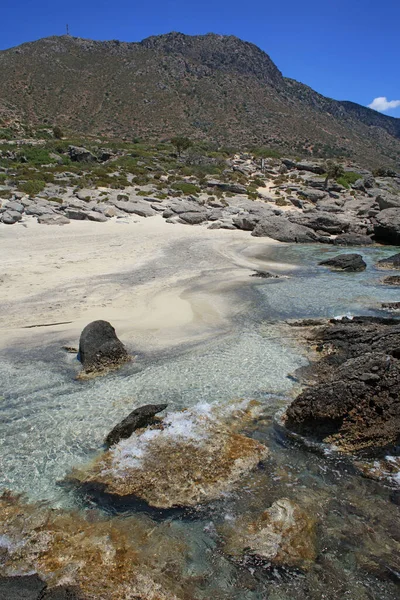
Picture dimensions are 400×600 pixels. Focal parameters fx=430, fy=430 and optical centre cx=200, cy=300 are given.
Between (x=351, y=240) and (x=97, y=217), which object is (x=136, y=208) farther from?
(x=351, y=240)

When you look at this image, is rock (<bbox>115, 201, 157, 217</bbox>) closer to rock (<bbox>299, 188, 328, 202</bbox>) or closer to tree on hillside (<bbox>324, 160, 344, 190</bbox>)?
rock (<bbox>299, 188, 328, 202</bbox>)

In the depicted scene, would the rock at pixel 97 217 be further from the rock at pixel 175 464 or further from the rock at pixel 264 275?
the rock at pixel 175 464

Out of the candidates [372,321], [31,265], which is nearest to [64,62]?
[31,265]

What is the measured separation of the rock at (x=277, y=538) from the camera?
4289 millimetres

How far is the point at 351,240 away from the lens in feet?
82.7

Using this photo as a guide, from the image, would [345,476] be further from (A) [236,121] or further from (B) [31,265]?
(A) [236,121]

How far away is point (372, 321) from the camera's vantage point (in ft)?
34.9

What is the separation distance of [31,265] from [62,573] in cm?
1221

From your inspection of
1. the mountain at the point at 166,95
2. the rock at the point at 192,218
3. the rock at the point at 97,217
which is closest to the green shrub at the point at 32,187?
the rock at the point at 97,217

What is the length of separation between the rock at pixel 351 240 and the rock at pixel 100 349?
19.2 metres

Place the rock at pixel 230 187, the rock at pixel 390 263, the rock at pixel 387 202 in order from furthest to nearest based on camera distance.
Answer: the rock at pixel 230 187 → the rock at pixel 387 202 → the rock at pixel 390 263

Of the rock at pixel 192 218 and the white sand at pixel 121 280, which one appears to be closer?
the white sand at pixel 121 280

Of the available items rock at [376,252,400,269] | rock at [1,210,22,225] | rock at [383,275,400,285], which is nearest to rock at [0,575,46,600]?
rock at [383,275,400,285]

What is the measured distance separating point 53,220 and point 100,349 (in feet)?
47.9
